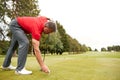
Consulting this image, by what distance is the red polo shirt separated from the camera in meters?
7.59

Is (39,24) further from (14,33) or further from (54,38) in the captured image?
(54,38)

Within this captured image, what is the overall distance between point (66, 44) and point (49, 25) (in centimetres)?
9339

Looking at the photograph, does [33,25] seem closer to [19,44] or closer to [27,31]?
[27,31]

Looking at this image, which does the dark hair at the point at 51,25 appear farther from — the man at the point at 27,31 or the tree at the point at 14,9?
the tree at the point at 14,9

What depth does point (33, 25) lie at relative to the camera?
7.74m

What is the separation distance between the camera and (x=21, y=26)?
8125 millimetres

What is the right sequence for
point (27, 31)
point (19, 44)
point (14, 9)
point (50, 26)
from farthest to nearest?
point (14, 9)
point (27, 31)
point (19, 44)
point (50, 26)

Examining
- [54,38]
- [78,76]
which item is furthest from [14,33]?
[54,38]

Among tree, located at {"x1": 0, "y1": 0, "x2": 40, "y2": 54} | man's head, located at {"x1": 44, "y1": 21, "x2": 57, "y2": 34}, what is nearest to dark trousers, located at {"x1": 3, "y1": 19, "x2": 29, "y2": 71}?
man's head, located at {"x1": 44, "y1": 21, "x2": 57, "y2": 34}

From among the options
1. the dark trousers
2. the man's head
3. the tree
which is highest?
the tree

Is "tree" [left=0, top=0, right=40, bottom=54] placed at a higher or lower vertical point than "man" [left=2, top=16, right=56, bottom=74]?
higher

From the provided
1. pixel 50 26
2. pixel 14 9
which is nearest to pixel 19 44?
pixel 50 26

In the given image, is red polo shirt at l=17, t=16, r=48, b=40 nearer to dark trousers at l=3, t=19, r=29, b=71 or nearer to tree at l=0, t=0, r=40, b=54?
dark trousers at l=3, t=19, r=29, b=71

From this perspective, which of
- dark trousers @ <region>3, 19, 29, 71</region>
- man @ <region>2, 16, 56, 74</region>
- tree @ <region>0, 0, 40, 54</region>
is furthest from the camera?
tree @ <region>0, 0, 40, 54</region>
